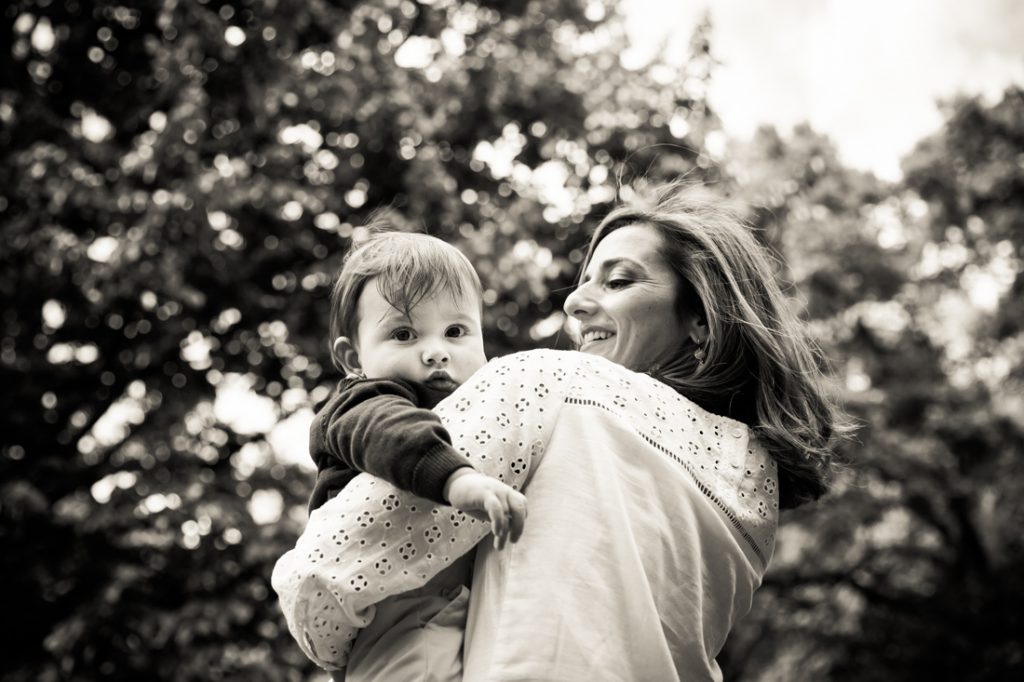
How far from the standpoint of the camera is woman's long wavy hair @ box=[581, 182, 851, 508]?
221 cm

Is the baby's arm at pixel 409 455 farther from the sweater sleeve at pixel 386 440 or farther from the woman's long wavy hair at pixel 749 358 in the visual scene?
the woman's long wavy hair at pixel 749 358

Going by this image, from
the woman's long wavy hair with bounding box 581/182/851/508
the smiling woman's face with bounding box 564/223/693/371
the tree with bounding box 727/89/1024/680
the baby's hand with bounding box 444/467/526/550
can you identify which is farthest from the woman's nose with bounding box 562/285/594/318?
the tree with bounding box 727/89/1024/680

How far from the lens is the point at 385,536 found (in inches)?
64.8

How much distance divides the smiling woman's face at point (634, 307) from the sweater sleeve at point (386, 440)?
0.65m

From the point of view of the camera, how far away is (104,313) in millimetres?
7133

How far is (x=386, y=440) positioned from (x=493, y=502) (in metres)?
0.23

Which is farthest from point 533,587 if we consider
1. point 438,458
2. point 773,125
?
point 773,125

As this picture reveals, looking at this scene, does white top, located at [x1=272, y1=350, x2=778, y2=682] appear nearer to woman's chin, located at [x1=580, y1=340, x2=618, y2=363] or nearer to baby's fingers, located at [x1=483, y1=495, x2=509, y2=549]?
baby's fingers, located at [x1=483, y1=495, x2=509, y2=549]

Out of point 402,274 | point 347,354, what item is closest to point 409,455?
point 402,274

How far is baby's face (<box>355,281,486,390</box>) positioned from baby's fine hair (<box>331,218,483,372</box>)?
0.05 ft

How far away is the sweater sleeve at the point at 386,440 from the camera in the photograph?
61.7 inches

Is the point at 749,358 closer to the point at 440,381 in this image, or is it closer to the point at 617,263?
the point at 617,263

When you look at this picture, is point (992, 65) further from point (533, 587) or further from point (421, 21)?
point (533, 587)

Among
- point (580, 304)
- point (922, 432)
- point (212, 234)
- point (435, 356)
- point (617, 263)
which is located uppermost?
point (617, 263)
